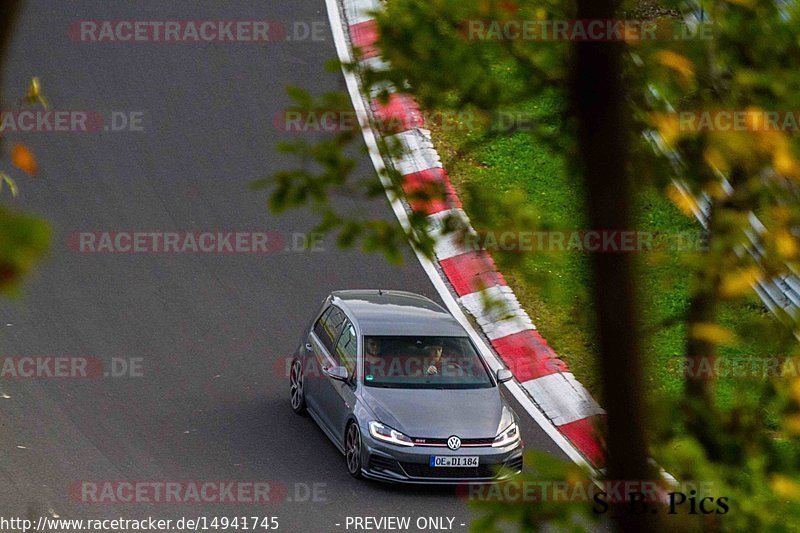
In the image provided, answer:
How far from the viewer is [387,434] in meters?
10.4

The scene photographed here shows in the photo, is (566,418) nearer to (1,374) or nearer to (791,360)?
(1,374)

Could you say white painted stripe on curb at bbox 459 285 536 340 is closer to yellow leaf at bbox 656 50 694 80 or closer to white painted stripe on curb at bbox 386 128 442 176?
white painted stripe on curb at bbox 386 128 442 176

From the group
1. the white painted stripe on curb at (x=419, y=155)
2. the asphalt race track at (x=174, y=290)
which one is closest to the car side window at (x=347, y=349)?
the asphalt race track at (x=174, y=290)

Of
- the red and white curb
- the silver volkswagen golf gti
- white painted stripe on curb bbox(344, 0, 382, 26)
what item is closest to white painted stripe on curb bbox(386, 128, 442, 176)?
the red and white curb

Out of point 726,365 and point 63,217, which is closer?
point 726,365

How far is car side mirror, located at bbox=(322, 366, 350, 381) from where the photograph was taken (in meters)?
10.9

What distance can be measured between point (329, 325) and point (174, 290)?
2616 millimetres

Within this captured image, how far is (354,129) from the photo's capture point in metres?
4.00

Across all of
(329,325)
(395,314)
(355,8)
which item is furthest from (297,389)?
(355,8)

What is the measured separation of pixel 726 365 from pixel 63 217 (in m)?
8.36

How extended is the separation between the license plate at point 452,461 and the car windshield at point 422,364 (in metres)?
0.86

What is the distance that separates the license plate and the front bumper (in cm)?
3

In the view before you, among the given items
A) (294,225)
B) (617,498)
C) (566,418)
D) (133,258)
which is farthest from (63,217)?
(617,498)

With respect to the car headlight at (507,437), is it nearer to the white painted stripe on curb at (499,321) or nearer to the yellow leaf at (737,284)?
the white painted stripe on curb at (499,321)
